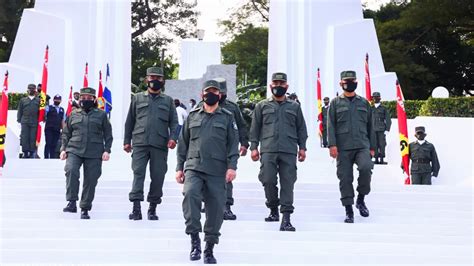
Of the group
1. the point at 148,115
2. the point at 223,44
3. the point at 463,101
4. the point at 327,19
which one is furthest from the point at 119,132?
the point at 223,44

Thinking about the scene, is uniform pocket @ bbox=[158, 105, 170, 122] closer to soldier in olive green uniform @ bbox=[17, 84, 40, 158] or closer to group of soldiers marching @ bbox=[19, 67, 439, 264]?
group of soldiers marching @ bbox=[19, 67, 439, 264]

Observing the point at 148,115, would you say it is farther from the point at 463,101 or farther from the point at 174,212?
the point at 463,101

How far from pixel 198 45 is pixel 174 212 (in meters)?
14.1

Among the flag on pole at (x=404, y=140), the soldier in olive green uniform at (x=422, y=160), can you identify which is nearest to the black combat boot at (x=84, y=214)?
the flag on pole at (x=404, y=140)

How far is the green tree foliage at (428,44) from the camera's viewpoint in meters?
22.8

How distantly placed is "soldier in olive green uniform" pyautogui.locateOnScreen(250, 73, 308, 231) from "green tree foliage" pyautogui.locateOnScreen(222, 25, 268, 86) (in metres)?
24.6

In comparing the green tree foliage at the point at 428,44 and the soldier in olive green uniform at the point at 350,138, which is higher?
the green tree foliage at the point at 428,44

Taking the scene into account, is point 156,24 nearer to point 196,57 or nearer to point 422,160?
point 196,57

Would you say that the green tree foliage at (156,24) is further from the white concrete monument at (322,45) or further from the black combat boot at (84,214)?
the black combat boot at (84,214)

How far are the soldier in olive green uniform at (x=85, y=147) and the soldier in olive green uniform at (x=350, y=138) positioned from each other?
8.22ft

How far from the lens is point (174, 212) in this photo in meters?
6.98

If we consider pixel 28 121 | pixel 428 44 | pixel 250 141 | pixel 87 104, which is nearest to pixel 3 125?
pixel 28 121

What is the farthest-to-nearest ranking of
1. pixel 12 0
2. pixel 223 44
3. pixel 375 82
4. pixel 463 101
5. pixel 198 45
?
1. pixel 223 44
2. pixel 12 0
3. pixel 198 45
4. pixel 375 82
5. pixel 463 101

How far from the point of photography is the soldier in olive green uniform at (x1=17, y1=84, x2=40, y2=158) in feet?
36.6
